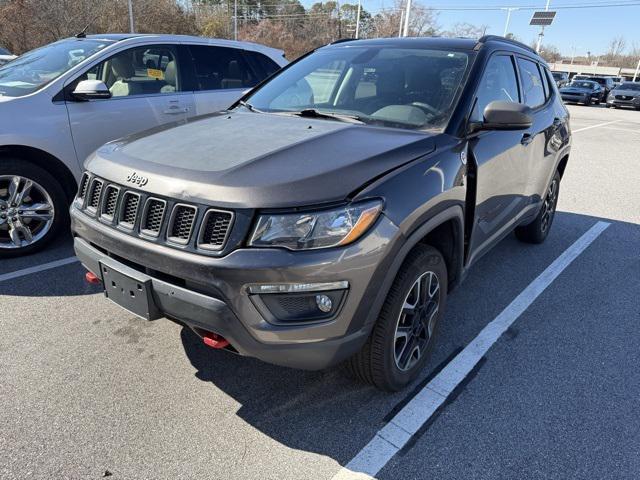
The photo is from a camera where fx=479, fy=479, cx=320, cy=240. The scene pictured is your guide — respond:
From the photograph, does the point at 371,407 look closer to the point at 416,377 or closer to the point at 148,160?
the point at 416,377

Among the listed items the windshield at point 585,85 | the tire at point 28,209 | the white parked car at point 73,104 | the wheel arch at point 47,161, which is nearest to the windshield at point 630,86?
the windshield at point 585,85

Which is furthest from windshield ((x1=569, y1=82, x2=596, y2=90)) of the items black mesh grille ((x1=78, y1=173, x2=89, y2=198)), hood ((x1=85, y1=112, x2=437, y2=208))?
black mesh grille ((x1=78, y1=173, x2=89, y2=198))

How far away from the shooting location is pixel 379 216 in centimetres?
206

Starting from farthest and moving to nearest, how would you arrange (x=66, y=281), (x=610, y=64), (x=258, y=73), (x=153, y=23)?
(x=610, y=64), (x=153, y=23), (x=258, y=73), (x=66, y=281)

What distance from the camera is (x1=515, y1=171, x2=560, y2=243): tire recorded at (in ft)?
15.7

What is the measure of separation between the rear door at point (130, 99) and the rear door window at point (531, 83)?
9.34 feet

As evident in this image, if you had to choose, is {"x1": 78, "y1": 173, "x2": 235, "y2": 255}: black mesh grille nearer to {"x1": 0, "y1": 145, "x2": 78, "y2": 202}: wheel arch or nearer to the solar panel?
{"x1": 0, "y1": 145, "x2": 78, "y2": 202}: wheel arch

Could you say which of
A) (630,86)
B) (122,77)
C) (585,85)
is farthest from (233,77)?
(630,86)

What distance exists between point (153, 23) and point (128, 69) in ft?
108

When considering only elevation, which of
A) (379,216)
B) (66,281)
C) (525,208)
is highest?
(379,216)

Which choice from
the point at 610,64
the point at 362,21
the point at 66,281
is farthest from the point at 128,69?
the point at 610,64

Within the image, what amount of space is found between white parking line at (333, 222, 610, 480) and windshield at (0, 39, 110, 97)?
3.89 meters

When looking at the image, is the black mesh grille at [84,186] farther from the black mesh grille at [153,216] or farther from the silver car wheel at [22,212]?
the silver car wheel at [22,212]

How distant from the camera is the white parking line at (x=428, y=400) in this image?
217cm
